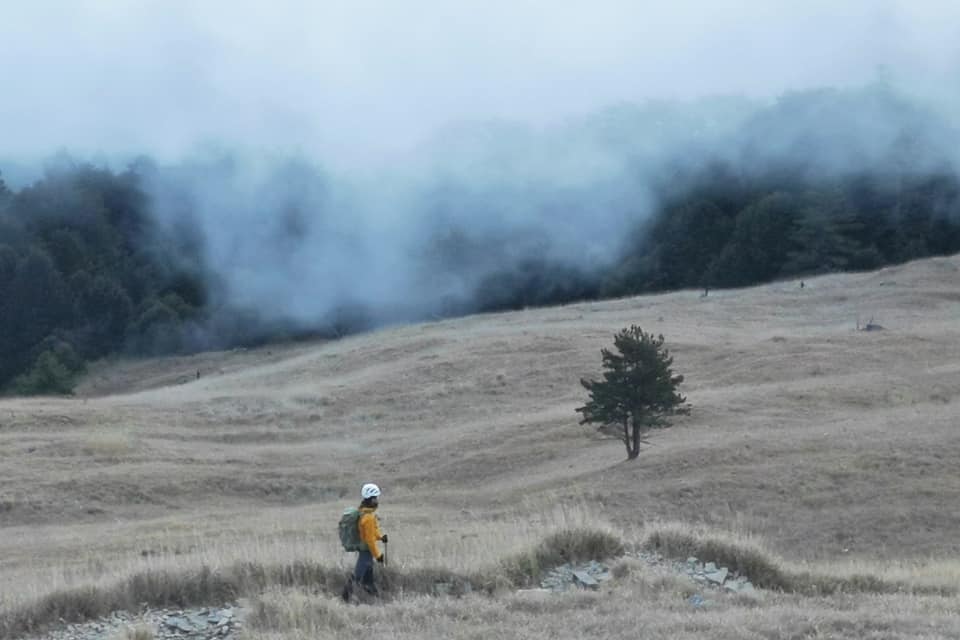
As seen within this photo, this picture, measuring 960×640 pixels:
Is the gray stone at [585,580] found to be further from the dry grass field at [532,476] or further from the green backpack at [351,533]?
the green backpack at [351,533]

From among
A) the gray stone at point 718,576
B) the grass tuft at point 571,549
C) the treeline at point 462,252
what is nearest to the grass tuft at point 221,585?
the grass tuft at point 571,549

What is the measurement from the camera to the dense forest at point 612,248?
6109 centimetres

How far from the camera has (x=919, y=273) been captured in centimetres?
4712

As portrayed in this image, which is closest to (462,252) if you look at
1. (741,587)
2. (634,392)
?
(634,392)

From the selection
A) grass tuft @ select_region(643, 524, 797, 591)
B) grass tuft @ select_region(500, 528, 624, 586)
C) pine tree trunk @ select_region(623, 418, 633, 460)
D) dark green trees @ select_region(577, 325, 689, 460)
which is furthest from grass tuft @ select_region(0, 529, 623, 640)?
dark green trees @ select_region(577, 325, 689, 460)

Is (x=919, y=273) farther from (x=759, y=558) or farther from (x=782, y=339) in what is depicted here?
(x=759, y=558)

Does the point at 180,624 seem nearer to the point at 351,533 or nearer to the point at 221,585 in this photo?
the point at 221,585

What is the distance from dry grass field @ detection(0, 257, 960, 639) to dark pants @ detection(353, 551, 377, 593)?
29 cm

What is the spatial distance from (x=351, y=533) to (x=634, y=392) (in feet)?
45.4

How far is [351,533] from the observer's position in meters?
9.40

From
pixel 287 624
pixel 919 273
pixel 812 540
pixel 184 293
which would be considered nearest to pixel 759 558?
pixel 287 624

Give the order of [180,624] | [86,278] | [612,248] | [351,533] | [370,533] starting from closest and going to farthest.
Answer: [180,624], [370,533], [351,533], [612,248], [86,278]

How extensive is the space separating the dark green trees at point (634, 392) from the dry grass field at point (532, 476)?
929 millimetres

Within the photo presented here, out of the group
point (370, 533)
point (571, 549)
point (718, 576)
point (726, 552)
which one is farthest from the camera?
point (726, 552)
